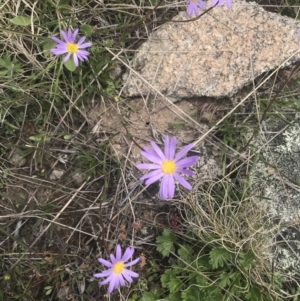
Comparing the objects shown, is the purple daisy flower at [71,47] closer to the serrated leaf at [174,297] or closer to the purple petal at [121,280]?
the purple petal at [121,280]

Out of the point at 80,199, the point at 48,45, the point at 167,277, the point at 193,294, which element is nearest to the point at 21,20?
the point at 48,45

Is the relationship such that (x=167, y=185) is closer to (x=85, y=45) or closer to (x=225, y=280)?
(x=225, y=280)

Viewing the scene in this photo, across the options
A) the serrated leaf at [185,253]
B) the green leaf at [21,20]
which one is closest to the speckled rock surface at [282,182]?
the serrated leaf at [185,253]

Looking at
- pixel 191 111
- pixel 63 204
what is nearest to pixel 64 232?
pixel 63 204

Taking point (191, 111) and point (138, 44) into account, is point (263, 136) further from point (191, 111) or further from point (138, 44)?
point (138, 44)

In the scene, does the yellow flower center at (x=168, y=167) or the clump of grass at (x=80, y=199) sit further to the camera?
the clump of grass at (x=80, y=199)
